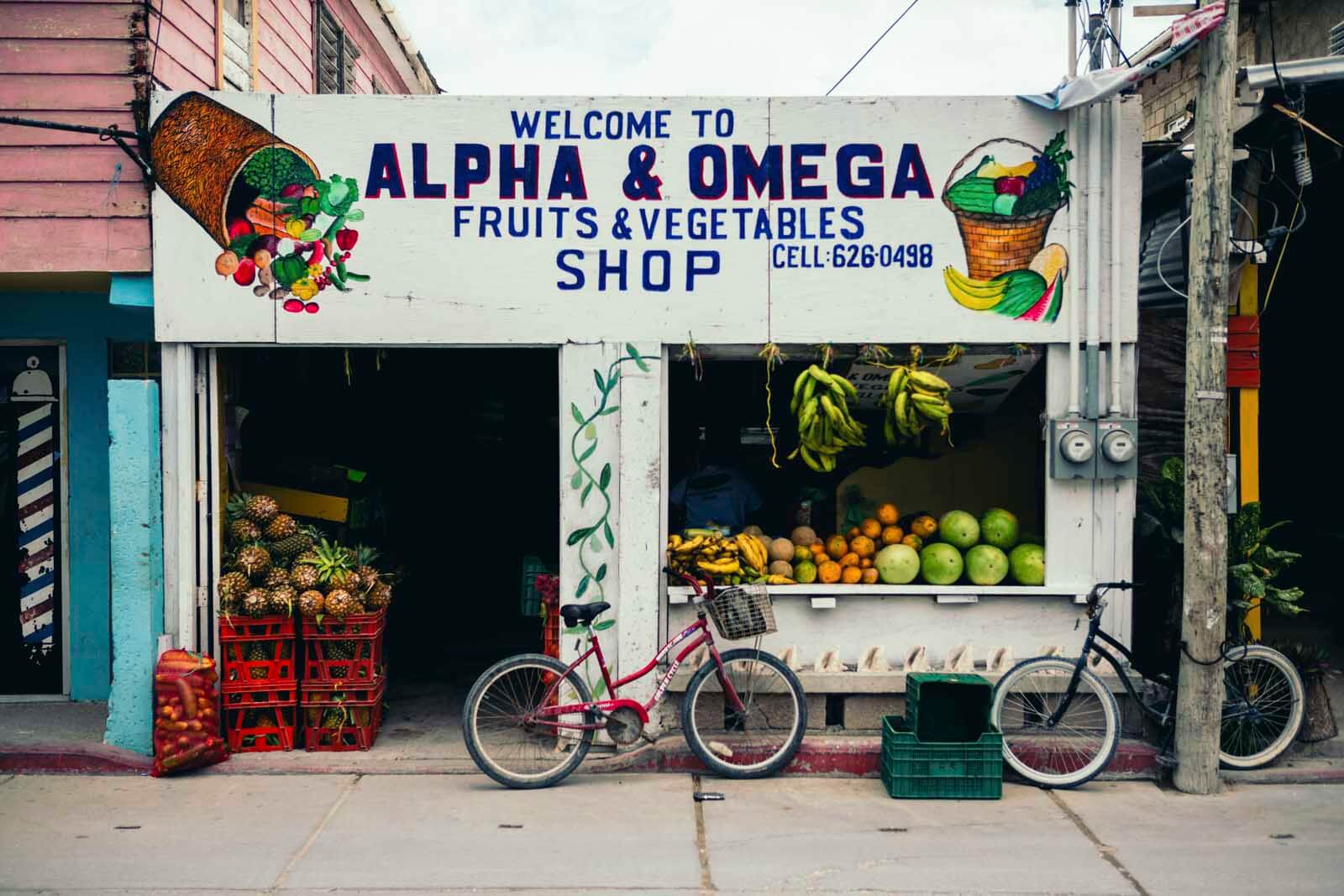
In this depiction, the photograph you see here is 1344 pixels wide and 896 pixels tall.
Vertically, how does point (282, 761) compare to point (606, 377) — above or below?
below

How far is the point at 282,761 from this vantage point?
724 cm

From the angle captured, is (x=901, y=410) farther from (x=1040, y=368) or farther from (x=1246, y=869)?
(x=1246, y=869)

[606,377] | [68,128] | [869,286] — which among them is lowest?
[606,377]

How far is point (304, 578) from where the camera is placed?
740 centimetres

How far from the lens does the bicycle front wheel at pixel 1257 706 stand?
702cm

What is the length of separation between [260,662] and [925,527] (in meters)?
4.62

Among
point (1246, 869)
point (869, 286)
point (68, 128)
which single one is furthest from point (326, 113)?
point (1246, 869)

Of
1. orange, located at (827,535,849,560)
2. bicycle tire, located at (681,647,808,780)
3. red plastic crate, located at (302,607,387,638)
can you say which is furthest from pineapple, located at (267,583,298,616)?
orange, located at (827,535,849,560)

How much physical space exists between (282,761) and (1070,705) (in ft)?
16.8

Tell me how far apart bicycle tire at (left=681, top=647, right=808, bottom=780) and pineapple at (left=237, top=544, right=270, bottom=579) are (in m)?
3.00

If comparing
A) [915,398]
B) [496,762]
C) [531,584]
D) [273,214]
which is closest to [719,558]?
[915,398]

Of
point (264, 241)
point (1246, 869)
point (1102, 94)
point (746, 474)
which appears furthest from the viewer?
point (746, 474)

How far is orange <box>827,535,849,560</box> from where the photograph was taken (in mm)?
7719

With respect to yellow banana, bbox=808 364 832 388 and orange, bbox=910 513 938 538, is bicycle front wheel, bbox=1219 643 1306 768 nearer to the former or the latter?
orange, bbox=910 513 938 538
